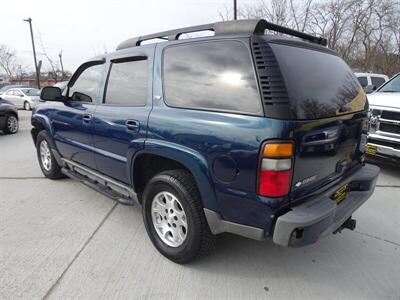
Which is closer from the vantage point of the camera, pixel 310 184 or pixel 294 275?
pixel 310 184

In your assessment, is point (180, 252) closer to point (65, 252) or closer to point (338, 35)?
point (65, 252)

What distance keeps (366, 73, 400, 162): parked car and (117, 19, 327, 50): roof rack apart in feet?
7.80

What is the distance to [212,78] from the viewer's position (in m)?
2.24

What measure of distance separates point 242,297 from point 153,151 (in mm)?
1335

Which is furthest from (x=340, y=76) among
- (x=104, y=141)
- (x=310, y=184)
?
(x=104, y=141)

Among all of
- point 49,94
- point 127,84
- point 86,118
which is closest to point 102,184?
point 86,118

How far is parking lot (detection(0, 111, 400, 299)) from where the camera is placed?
2.34 m

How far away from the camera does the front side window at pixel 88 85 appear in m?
3.41

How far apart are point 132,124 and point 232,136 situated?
112cm

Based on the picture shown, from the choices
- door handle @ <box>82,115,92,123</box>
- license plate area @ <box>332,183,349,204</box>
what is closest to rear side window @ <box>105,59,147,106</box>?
door handle @ <box>82,115,92,123</box>

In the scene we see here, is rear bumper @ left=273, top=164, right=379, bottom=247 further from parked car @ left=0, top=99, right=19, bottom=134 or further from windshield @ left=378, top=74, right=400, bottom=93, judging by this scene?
parked car @ left=0, top=99, right=19, bottom=134

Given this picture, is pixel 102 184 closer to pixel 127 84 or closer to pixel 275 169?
pixel 127 84

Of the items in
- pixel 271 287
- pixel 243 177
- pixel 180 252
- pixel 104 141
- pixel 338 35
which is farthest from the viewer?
pixel 338 35

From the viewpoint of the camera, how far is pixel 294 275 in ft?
8.33
